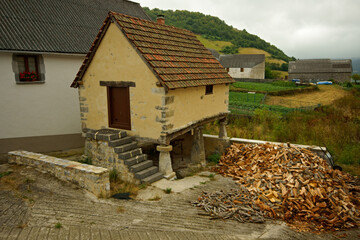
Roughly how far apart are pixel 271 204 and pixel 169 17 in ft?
303

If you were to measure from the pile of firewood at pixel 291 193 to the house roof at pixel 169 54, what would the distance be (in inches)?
156

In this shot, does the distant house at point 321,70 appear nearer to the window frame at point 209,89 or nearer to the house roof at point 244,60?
the house roof at point 244,60

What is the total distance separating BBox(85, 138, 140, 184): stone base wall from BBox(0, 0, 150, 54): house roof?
5561mm

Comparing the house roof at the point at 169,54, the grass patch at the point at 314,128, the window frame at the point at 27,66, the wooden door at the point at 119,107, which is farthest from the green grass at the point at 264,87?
the window frame at the point at 27,66

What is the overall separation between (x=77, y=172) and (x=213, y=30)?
95.4m

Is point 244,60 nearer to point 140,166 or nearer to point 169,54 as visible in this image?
point 169,54

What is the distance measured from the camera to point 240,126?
17000 mm

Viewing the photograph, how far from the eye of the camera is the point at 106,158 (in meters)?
9.45

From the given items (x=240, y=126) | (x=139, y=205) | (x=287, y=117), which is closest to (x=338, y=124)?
(x=287, y=117)

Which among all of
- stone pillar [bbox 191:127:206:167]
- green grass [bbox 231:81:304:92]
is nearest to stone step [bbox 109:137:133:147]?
stone pillar [bbox 191:127:206:167]

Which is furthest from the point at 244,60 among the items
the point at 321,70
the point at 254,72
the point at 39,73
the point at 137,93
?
the point at 137,93

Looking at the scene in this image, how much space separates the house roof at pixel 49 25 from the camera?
11.6 meters

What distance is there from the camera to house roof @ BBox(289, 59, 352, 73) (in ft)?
164

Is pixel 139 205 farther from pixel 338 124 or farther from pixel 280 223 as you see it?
pixel 338 124
